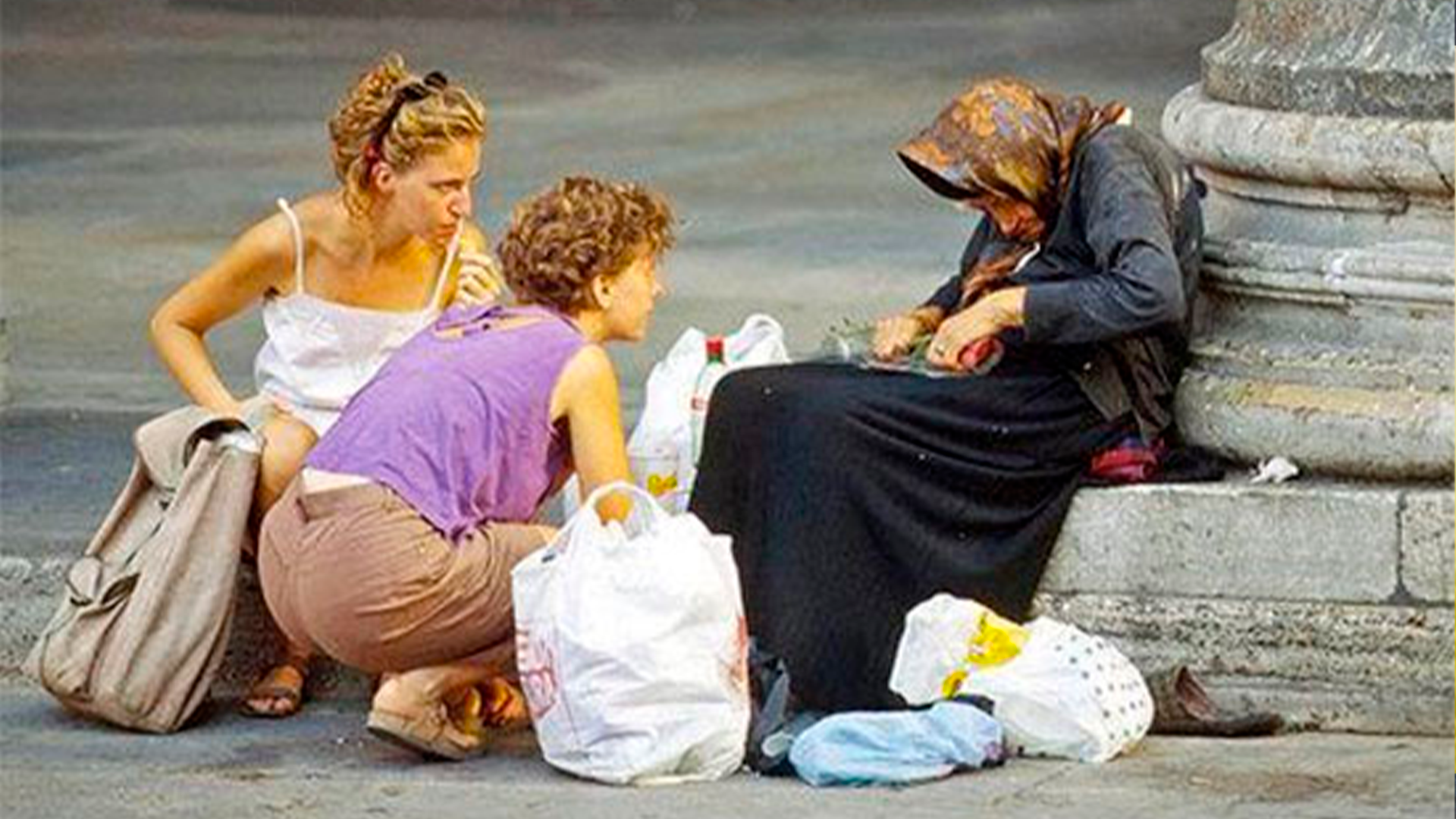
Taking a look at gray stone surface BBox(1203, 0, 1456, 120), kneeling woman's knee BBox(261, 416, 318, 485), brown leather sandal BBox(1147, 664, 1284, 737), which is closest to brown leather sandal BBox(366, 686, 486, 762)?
kneeling woman's knee BBox(261, 416, 318, 485)

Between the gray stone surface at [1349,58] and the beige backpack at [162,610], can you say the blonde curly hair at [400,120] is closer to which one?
the beige backpack at [162,610]

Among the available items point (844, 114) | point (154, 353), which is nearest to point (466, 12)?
point (844, 114)

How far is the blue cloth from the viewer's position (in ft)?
23.9

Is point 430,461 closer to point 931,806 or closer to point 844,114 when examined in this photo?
point 931,806

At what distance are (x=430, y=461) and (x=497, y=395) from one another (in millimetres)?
151

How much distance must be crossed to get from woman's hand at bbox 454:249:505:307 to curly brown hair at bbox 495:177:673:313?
48cm

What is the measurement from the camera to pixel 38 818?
7137 millimetres

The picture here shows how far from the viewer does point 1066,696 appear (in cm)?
739

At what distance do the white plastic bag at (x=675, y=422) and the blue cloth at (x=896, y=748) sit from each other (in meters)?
0.82

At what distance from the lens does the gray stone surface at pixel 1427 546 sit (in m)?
7.56

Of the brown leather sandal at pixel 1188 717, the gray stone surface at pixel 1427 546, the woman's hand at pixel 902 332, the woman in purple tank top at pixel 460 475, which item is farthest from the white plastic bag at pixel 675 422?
the gray stone surface at pixel 1427 546

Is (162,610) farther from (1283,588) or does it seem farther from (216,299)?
(1283,588)

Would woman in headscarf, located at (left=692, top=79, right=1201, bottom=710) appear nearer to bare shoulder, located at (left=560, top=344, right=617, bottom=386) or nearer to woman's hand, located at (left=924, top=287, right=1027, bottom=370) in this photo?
woman's hand, located at (left=924, top=287, right=1027, bottom=370)

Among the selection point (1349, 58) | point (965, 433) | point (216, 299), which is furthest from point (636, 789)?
point (1349, 58)
